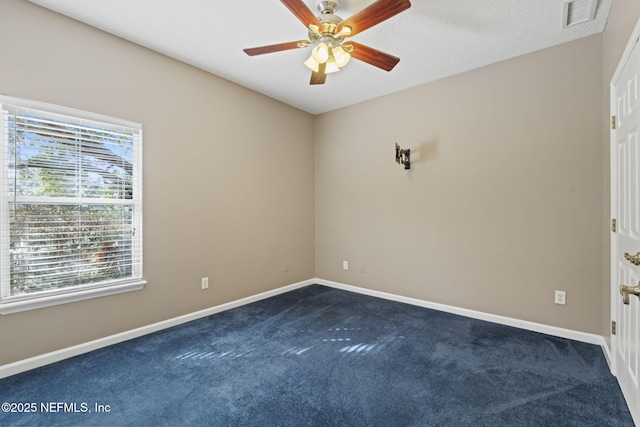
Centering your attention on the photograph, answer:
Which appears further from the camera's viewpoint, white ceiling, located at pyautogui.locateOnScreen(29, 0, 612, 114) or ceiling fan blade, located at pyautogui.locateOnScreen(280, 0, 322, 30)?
white ceiling, located at pyautogui.locateOnScreen(29, 0, 612, 114)

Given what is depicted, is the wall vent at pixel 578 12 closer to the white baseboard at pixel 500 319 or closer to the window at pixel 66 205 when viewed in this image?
the white baseboard at pixel 500 319

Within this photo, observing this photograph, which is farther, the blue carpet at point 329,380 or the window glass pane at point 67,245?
the window glass pane at point 67,245

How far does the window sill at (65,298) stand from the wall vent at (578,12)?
416 cm

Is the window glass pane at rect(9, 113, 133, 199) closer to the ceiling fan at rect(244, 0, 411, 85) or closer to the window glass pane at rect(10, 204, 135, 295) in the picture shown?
the window glass pane at rect(10, 204, 135, 295)

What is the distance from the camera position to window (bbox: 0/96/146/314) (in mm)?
2088

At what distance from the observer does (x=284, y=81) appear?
3.44 metres

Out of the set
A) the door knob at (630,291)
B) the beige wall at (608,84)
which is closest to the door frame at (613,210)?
the beige wall at (608,84)

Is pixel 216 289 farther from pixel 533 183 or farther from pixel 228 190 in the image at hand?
pixel 533 183

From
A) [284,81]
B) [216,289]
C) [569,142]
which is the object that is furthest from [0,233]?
[569,142]

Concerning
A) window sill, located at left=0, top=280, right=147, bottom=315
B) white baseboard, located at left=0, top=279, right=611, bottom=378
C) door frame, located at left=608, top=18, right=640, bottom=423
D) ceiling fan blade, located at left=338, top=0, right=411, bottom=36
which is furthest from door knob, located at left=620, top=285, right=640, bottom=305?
window sill, located at left=0, top=280, right=147, bottom=315

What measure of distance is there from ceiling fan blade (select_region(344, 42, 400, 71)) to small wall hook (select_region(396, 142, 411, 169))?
132cm

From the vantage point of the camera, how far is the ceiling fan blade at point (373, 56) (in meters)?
2.16

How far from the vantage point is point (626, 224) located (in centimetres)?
182

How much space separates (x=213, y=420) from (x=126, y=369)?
969 millimetres
